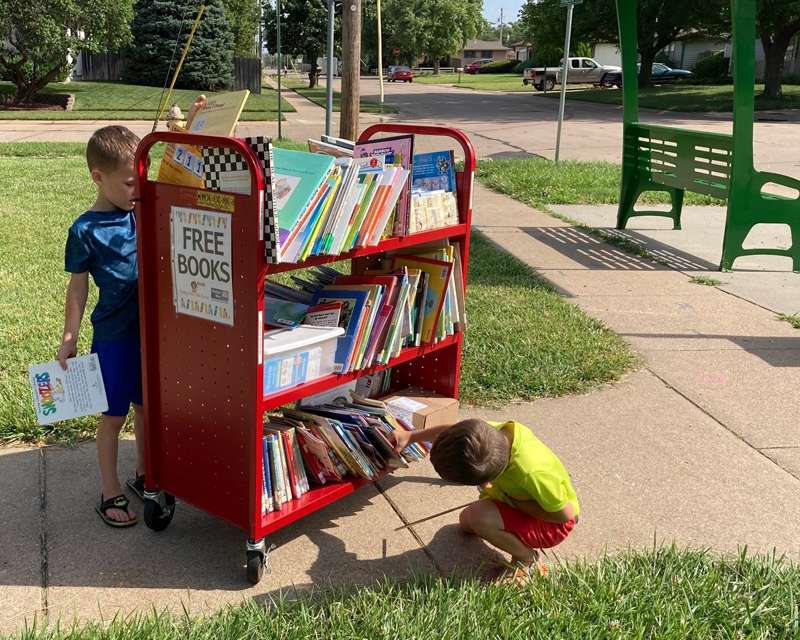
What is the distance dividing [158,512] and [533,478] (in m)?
1.53

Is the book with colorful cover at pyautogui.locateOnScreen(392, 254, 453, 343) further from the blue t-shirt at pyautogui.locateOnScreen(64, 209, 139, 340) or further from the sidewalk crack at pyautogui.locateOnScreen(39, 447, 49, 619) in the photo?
the sidewalk crack at pyautogui.locateOnScreen(39, 447, 49, 619)

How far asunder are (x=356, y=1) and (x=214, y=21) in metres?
26.8

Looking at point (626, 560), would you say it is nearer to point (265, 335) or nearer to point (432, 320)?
point (432, 320)

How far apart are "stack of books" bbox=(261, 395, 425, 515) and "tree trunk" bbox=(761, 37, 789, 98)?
117 ft

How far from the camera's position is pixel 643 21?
129 feet

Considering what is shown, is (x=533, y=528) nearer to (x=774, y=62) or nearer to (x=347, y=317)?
(x=347, y=317)

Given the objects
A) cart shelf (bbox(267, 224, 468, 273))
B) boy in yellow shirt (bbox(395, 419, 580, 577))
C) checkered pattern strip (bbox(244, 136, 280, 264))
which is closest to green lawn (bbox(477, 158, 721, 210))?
cart shelf (bbox(267, 224, 468, 273))

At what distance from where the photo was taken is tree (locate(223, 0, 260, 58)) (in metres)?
48.1

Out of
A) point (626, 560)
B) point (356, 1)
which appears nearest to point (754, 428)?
point (626, 560)

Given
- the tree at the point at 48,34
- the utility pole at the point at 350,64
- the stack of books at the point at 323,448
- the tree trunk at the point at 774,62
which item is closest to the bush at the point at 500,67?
the tree trunk at the point at 774,62

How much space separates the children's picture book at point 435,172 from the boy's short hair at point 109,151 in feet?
4.34

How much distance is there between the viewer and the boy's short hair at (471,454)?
2.93 meters

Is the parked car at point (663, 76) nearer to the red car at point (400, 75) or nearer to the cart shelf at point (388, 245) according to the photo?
the red car at point (400, 75)

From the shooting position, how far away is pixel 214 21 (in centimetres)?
3491
